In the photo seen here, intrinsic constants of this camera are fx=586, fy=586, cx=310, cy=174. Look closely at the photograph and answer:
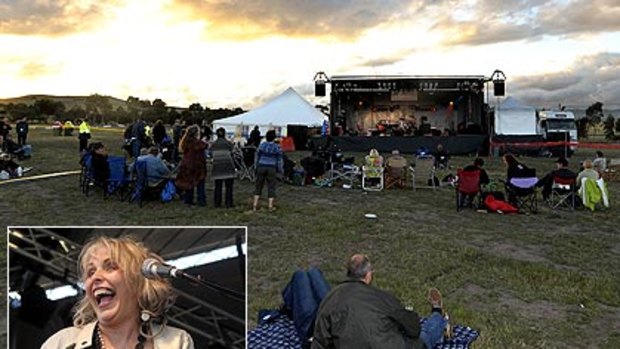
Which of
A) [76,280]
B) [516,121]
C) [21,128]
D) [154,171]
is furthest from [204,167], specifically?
[516,121]

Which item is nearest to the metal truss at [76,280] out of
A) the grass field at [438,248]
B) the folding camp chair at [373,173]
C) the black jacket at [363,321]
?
the black jacket at [363,321]

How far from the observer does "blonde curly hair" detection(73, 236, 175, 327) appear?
153 centimetres

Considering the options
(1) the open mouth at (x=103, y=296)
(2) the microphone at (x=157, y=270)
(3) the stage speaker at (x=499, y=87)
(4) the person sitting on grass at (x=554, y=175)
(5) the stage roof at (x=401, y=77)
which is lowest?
(4) the person sitting on grass at (x=554, y=175)

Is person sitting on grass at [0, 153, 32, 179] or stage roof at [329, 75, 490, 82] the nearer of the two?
person sitting on grass at [0, 153, 32, 179]

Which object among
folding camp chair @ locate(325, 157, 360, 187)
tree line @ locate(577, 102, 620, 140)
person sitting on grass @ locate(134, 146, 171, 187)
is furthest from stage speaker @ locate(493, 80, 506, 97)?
tree line @ locate(577, 102, 620, 140)

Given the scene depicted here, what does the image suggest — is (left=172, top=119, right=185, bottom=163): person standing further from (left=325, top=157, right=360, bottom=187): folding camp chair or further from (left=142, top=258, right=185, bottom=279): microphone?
(left=142, top=258, right=185, bottom=279): microphone

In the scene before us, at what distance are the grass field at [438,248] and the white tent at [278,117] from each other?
12142 millimetres

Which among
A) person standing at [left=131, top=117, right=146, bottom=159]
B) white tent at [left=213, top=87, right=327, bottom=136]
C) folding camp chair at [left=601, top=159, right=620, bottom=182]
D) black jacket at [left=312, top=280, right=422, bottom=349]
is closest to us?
black jacket at [left=312, top=280, right=422, bottom=349]

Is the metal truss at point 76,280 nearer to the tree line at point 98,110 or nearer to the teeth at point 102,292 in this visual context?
the teeth at point 102,292

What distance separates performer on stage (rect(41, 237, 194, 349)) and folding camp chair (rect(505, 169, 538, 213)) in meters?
9.03

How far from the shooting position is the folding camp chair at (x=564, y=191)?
33.2ft

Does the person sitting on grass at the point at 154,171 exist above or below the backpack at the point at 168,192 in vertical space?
above

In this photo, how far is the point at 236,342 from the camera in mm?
1560

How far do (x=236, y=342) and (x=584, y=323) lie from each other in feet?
12.7
